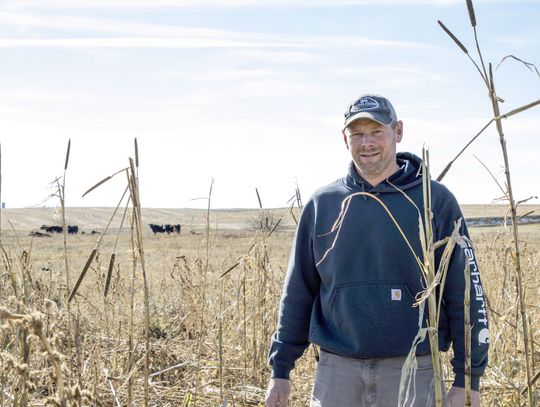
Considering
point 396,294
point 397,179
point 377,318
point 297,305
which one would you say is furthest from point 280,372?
point 397,179

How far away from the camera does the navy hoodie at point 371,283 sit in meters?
2.86

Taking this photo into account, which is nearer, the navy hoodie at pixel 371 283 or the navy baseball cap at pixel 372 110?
the navy hoodie at pixel 371 283

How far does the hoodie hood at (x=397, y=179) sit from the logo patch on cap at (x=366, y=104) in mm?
252

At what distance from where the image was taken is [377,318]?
2908 mm

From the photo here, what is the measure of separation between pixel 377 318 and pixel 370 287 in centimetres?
14

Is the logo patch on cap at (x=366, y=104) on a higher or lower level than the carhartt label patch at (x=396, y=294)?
higher

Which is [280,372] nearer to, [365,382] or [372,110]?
[365,382]

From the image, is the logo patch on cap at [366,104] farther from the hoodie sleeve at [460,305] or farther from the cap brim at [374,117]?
the hoodie sleeve at [460,305]

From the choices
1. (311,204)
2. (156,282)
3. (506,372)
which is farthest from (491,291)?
(156,282)

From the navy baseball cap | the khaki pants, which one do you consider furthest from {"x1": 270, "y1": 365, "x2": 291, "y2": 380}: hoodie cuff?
the navy baseball cap

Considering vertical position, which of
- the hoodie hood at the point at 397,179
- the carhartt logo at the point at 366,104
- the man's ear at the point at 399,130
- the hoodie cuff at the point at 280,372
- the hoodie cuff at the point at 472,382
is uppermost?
the carhartt logo at the point at 366,104

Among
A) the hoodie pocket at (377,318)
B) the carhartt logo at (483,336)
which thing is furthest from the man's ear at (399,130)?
the carhartt logo at (483,336)

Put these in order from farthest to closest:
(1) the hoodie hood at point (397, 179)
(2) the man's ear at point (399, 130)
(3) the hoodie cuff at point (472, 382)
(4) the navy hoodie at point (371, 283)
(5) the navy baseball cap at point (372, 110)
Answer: (2) the man's ear at point (399, 130) → (5) the navy baseball cap at point (372, 110) → (1) the hoodie hood at point (397, 179) → (4) the navy hoodie at point (371, 283) → (3) the hoodie cuff at point (472, 382)

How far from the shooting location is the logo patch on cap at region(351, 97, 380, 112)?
315cm
